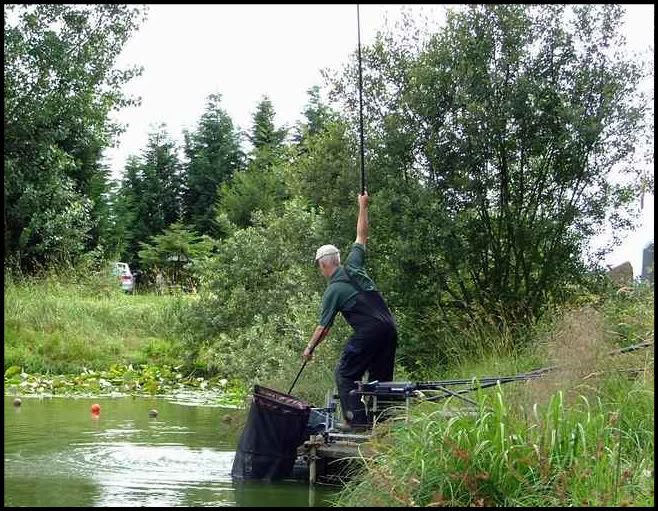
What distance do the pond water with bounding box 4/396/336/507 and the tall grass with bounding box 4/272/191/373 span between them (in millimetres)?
4582

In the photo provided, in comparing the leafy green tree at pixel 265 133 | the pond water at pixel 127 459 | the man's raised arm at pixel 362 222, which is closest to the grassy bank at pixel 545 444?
the pond water at pixel 127 459

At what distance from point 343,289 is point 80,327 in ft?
44.4

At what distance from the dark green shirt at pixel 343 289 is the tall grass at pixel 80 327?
1045 centimetres

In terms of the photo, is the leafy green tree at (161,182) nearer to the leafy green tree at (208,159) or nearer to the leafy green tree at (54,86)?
the leafy green tree at (208,159)

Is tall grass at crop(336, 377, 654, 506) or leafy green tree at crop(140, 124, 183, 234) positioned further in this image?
leafy green tree at crop(140, 124, 183, 234)

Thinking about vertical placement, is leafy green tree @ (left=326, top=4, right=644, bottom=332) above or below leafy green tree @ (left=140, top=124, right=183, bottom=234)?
Answer: below

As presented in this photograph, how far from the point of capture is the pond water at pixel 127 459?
329 inches

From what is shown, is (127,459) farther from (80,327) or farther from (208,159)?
(208,159)

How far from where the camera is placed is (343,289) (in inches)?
373

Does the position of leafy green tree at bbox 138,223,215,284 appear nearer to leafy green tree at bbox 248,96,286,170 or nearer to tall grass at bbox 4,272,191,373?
leafy green tree at bbox 248,96,286,170

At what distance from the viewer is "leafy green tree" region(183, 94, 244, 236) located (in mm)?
45188

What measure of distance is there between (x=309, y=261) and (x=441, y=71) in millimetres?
2894

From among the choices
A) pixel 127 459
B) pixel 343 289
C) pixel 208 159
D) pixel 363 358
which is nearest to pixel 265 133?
pixel 208 159

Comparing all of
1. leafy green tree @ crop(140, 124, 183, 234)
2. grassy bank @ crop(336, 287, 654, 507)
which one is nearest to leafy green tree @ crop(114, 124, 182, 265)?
leafy green tree @ crop(140, 124, 183, 234)
